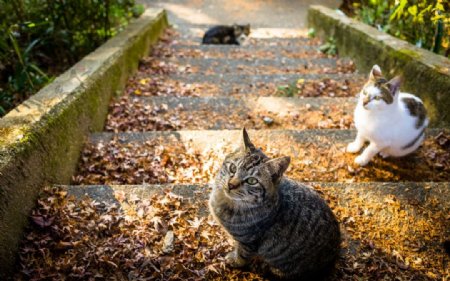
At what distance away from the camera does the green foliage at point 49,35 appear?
4113 millimetres

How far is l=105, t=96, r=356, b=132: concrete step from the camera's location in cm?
393

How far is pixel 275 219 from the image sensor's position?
2.12m

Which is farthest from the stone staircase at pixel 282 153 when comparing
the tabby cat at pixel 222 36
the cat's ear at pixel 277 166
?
the tabby cat at pixel 222 36

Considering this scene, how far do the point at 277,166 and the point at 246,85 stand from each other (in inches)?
133

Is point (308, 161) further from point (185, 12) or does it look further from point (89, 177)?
point (185, 12)

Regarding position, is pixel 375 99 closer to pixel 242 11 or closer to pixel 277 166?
pixel 277 166

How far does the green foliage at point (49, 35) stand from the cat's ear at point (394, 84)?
3788 mm

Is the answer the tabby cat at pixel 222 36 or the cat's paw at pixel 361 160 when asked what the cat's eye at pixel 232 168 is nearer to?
the cat's paw at pixel 361 160

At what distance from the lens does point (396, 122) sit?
113 inches

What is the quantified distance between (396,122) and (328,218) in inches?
52.2

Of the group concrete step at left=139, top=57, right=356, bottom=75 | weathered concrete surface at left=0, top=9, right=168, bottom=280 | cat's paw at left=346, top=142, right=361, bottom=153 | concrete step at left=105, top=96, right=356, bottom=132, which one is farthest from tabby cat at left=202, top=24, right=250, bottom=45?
cat's paw at left=346, top=142, right=361, bottom=153

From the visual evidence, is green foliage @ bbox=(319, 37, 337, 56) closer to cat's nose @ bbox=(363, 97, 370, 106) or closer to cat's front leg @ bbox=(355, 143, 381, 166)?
cat's front leg @ bbox=(355, 143, 381, 166)

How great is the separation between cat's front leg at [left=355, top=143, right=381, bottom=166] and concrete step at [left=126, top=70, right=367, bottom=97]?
1871 mm

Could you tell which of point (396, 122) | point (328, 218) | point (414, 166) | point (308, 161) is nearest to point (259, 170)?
point (328, 218)
